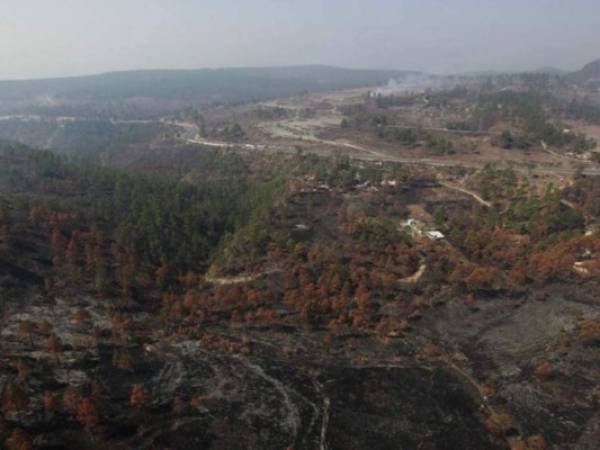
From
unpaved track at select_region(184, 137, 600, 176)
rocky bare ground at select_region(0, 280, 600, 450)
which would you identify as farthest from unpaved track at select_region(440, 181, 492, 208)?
rocky bare ground at select_region(0, 280, 600, 450)

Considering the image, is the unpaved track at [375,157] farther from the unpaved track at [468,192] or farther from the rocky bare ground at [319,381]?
the rocky bare ground at [319,381]

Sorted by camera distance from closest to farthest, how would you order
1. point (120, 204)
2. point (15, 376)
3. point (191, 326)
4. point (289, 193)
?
1. point (15, 376)
2. point (191, 326)
3. point (120, 204)
4. point (289, 193)

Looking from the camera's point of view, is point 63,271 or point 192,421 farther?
point 63,271

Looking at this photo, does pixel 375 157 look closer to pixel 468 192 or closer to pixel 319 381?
pixel 468 192

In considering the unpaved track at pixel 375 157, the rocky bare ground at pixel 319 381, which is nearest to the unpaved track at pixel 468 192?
the unpaved track at pixel 375 157

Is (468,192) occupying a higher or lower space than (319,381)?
higher

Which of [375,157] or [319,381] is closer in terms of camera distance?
[319,381]

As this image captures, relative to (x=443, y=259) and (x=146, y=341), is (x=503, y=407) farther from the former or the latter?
(x=146, y=341)

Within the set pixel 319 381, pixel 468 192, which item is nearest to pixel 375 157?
pixel 468 192

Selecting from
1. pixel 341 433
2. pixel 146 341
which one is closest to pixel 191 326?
pixel 146 341

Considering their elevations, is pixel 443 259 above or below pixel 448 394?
above

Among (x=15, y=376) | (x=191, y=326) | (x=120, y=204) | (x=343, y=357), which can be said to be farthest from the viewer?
(x=120, y=204)
